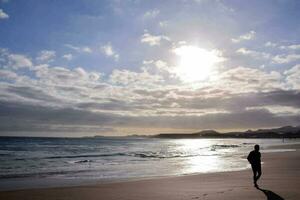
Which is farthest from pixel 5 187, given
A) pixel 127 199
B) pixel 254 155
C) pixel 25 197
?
pixel 254 155

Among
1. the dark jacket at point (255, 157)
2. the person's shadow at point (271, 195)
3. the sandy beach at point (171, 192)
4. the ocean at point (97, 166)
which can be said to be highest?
the dark jacket at point (255, 157)

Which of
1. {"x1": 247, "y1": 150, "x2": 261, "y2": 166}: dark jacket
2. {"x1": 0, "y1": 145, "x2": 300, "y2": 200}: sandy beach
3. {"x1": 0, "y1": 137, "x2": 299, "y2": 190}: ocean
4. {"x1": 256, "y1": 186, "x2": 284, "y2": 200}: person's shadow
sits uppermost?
{"x1": 247, "y1": 150, "x2": 261, "y2": 166}: dark jacket

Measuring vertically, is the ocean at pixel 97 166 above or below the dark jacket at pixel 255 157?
below

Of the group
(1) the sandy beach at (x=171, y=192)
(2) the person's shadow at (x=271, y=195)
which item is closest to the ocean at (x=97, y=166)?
(1) the sandy beach at (x=171, y=192)

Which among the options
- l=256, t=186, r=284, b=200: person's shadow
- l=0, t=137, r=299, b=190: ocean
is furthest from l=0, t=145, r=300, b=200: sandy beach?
l=0, t=137, r=299, b=190: ocean

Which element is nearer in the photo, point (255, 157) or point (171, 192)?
point (171, 192)

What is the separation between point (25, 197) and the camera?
1330 centimetres

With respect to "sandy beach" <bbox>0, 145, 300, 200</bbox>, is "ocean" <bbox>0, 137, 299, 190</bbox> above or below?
below

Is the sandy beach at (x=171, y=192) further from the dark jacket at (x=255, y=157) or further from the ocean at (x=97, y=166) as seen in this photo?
the ocean at (x=97, y=166)

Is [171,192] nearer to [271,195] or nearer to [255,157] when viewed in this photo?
[271,195]

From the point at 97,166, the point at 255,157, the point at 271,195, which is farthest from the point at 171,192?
the point at 97,166

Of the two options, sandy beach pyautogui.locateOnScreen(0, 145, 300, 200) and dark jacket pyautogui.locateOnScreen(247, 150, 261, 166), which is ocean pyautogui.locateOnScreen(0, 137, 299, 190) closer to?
sandy beach pyautogui.locateOnScreen(0, 145, 300, 200)

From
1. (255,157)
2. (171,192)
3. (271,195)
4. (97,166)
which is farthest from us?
(97,166)

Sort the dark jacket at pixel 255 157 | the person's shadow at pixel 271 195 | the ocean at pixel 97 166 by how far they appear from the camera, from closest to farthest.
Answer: the person's shadow at pixel 271 195, the dark jacket at pixel 255 157, the ocean at pixel 97 166
